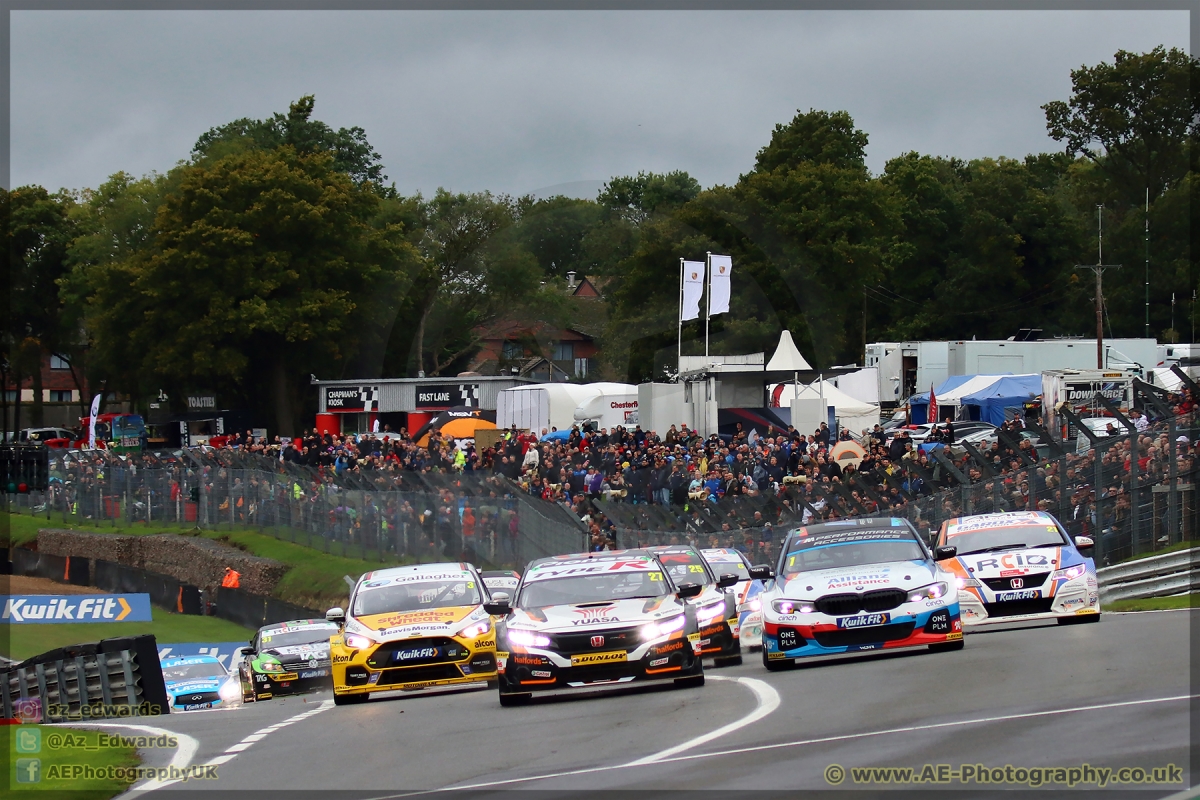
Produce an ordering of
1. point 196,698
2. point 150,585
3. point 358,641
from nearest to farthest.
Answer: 1. point 358,641
2. point 196,698
3. point 150,585

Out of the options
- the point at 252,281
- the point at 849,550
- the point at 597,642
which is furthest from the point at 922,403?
the point at 597,642

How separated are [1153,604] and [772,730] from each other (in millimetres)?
10247

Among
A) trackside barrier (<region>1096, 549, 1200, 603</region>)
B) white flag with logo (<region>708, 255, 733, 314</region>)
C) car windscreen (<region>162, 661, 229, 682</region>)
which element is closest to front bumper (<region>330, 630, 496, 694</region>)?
car windscreen (<region>162, 661, 229, 682</region>)

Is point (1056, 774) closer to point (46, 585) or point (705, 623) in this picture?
point (705, 623)

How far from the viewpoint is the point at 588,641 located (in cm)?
1375

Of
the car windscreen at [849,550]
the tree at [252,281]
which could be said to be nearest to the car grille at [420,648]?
the car windscreen at [849,550]

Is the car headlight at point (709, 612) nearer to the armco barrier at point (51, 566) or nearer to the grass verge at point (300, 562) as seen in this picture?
the grass verge at point (300, 562)

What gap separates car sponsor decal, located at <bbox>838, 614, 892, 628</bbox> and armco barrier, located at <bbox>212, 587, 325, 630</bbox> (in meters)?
20.6

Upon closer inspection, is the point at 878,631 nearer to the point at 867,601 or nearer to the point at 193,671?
the point at 867,601

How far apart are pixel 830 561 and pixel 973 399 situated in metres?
36.2

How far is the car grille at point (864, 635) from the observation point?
571 inches

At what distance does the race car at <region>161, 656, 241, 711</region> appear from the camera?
72.9 ft

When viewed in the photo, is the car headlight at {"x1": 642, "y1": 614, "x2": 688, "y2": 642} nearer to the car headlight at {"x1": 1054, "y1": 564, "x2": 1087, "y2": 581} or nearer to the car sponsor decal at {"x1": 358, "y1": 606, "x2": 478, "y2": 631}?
the car sponsor decal at {"x1": 358, "y1": 606, "x2": 478, "y2": 631}

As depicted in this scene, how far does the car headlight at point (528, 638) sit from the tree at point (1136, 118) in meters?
67.0
